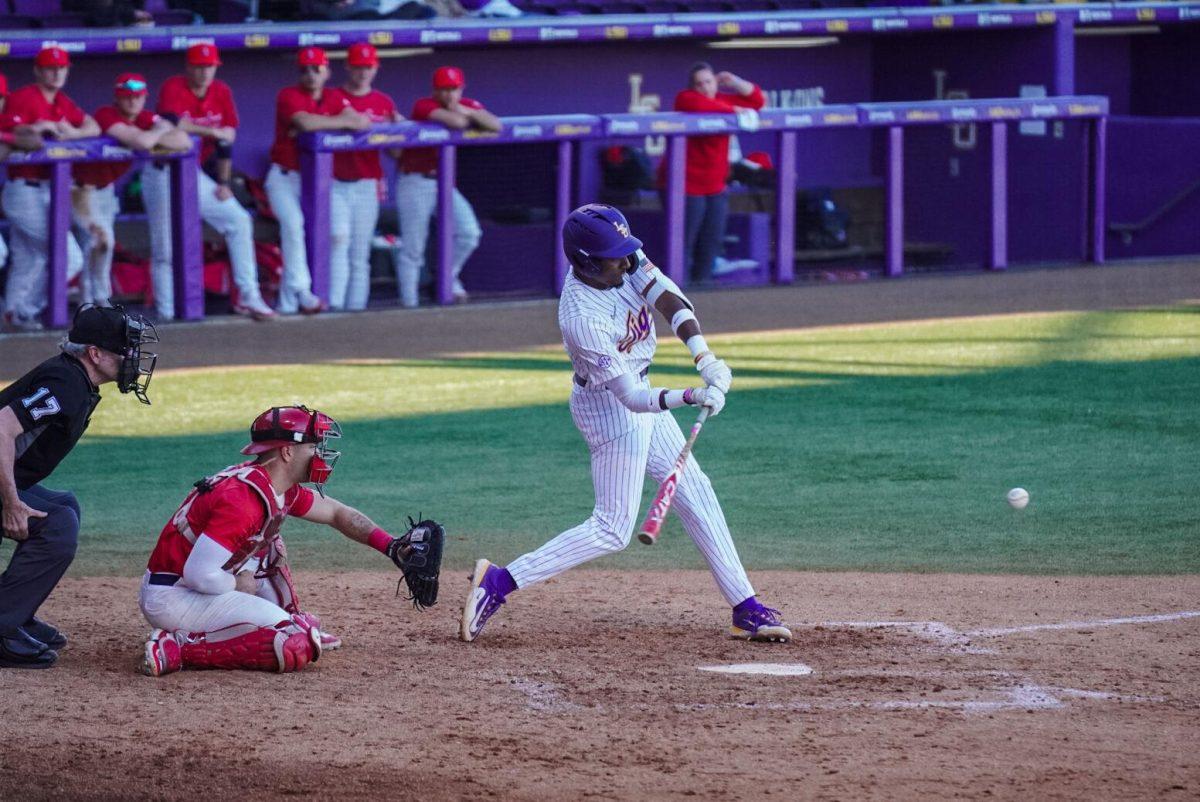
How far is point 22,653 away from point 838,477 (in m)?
4.24

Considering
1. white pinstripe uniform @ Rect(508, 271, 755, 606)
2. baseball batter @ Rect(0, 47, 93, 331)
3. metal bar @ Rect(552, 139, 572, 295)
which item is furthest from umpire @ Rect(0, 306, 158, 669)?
metal bar @ Rect(552, 139, 572, 295)

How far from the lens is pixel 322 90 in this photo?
1335 centimetres

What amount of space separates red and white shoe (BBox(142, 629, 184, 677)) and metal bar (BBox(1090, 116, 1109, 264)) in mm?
12366

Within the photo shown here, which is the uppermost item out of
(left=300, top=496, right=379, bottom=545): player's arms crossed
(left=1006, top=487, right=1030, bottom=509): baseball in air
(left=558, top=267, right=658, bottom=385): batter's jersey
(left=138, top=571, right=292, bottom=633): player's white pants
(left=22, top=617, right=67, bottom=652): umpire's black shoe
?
(left=558, top=267, right=658, bottom=385): batter's jersey

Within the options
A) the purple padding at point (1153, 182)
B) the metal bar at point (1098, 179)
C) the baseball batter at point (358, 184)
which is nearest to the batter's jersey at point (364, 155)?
the baseball batter at point (358, 184)

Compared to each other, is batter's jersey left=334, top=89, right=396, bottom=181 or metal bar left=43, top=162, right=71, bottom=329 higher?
batter's jersey left=334, top=89, right=396, bottom=181

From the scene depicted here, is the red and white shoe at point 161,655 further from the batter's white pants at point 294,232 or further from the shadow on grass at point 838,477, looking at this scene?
the batter's white pants at point 294,232

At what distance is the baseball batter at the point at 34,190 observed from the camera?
12141 mm

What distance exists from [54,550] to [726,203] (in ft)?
33.3

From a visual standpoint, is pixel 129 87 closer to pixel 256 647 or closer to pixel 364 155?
pixel 364 155

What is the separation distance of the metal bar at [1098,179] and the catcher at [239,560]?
39.4ft

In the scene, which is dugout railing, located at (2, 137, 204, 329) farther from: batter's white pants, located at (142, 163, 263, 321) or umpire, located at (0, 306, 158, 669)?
umpire, located at (0, 306, 158, 669)

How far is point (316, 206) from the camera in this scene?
13.2m

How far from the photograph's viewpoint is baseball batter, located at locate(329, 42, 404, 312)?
527 inches
